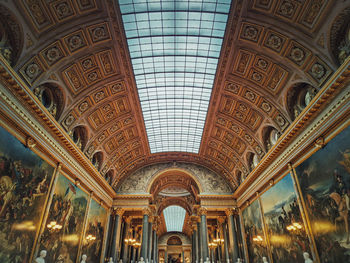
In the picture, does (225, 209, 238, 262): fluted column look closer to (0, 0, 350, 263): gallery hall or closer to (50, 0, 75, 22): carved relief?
(0, 0, 350, 263): gallery hall

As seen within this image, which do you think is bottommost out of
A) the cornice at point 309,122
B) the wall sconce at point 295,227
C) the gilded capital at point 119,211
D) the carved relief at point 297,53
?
the wall sconce at point 295,227

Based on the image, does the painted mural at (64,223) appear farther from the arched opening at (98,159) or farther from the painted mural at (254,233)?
the painted mural at (254,233)

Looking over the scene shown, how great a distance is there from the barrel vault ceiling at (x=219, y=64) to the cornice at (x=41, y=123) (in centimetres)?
128

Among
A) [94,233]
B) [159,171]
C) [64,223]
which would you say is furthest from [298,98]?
[94,233]

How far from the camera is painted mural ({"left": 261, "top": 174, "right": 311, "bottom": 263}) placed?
44.3 ft

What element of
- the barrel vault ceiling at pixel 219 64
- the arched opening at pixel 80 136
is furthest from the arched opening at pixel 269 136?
the arched opening at pixel 80 136

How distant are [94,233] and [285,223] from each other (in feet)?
53.9

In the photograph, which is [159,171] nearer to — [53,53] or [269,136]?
[269,136]

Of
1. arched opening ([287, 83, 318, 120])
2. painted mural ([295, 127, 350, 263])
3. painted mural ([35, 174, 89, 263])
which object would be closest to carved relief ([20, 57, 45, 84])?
painted mural ([35, 174, 89, 263])

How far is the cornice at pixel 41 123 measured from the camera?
10227mm

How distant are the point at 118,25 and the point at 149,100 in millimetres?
8777

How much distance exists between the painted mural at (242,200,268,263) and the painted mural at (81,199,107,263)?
48.9 ft

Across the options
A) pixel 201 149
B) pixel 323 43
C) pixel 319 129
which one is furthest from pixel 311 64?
pixel 201 149

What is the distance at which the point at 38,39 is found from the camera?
1195cm
